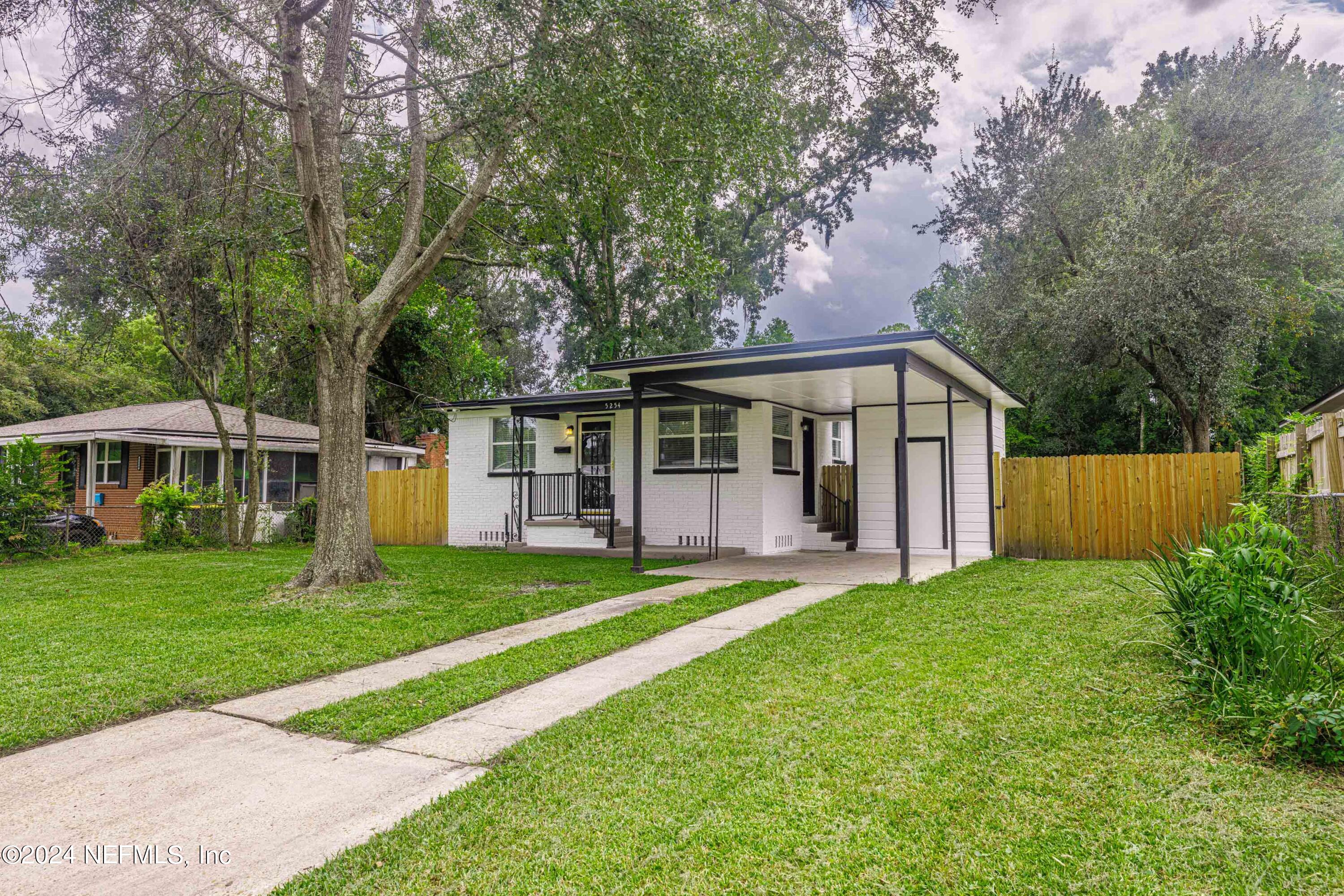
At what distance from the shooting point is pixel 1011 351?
1828 centimetres

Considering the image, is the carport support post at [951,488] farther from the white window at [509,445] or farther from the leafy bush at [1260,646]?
the white window at [509,445]

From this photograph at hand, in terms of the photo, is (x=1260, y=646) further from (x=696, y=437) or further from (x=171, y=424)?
(x=171, y=424)

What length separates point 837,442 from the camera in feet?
51.6

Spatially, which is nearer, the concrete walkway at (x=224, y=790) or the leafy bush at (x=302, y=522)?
the concrete walkway at (x=224, y=790)

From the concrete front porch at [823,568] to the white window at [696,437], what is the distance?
186cm

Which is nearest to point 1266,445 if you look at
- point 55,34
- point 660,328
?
point 55,34

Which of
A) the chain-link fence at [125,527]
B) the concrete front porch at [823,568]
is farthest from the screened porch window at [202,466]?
the concrete front porch at [823,568]

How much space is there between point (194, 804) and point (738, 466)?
1048 cm

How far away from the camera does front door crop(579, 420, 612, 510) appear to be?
14.4 meters

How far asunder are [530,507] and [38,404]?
85.6 ft

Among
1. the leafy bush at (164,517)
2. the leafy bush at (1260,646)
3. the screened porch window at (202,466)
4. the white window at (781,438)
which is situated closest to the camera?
the leafy bush at (1260,646)

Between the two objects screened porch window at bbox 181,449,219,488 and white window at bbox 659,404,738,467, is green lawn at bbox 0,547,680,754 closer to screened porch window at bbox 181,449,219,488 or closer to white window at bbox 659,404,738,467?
white window at bbox 659,404,738,467

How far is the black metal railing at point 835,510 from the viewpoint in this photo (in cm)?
1438

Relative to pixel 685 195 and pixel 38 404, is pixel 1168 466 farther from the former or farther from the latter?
pixel 38 404
